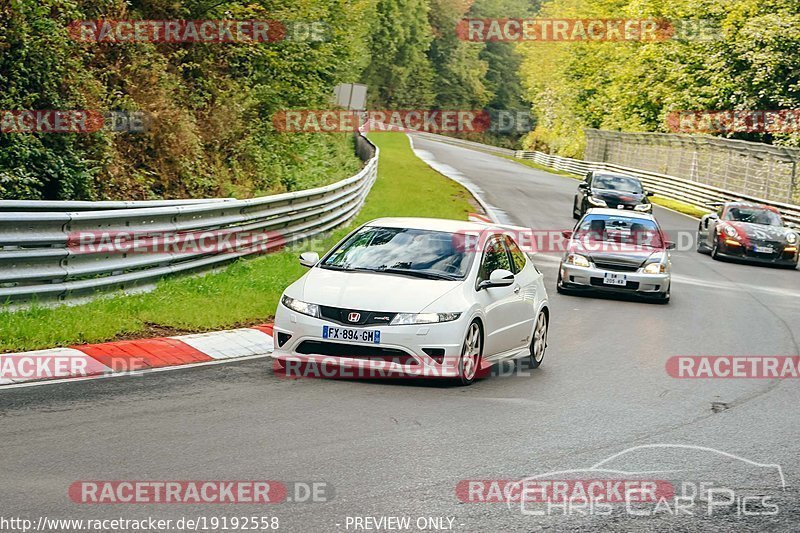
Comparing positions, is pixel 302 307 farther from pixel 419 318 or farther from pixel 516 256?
pixel 516 256

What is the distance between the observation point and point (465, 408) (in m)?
9.23

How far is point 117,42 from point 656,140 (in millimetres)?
41109

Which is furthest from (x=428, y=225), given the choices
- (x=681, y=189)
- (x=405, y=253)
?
(x=681, y=189)

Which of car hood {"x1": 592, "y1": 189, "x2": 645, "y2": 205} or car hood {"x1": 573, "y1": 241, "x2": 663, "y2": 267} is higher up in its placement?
car hood {"x1": 573, "y1": 241, "x2": 663, "y2": 267}

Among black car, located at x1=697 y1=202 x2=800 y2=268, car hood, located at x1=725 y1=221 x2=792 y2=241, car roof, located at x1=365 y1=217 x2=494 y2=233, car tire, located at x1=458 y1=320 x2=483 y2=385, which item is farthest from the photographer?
car hood, located at x1=725 y1=221 x2=792 y2=241

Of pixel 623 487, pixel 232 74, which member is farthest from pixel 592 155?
pixel 623 487

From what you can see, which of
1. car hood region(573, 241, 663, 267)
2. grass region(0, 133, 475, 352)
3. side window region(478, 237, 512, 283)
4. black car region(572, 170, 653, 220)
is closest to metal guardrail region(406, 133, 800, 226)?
black car region(572, 170, 653, 220)

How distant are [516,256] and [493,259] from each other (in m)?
0.86

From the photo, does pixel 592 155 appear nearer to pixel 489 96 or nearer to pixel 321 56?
pixel 321 56

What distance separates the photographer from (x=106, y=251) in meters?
12.3

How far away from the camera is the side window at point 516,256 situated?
478 inches

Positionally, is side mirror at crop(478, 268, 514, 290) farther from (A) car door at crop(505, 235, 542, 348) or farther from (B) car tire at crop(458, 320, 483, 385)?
(A) car door at crop(505, 235, 542, 348)

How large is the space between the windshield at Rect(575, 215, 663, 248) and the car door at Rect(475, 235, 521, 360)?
884cm

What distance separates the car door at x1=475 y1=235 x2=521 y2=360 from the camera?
10.8 m
